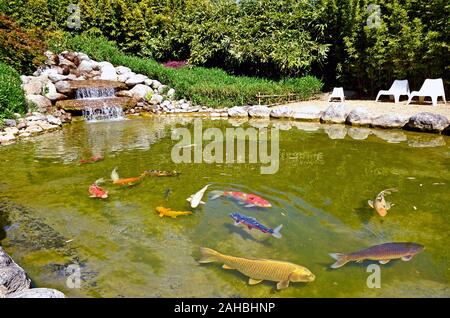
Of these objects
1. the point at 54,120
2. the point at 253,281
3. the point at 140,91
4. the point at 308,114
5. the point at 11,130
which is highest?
the point at 140,91

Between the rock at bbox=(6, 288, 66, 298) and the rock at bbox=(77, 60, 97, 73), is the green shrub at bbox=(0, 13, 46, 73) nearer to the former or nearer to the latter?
the rock at bbox=(77, 60, 97, 73)

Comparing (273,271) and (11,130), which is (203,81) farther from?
(273,271)

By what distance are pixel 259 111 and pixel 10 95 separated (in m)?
8.83

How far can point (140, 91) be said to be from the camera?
669 inches

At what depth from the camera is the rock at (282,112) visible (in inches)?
539

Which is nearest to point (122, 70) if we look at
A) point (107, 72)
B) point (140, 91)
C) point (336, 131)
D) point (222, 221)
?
point (107, 72)

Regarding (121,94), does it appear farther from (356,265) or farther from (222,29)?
(356,265)

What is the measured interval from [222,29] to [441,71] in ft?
36.3

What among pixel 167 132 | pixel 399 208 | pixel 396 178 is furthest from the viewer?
pixel 167 132

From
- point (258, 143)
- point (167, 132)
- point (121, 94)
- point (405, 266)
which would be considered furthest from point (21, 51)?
point (405, 266)

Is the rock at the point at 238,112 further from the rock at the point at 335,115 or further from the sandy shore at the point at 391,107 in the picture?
the rock at the point at 335,115

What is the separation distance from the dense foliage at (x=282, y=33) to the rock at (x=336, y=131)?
4.62 m

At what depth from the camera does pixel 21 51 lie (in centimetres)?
1605

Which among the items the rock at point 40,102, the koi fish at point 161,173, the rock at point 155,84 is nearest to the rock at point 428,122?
the koi fish at point 161,173
